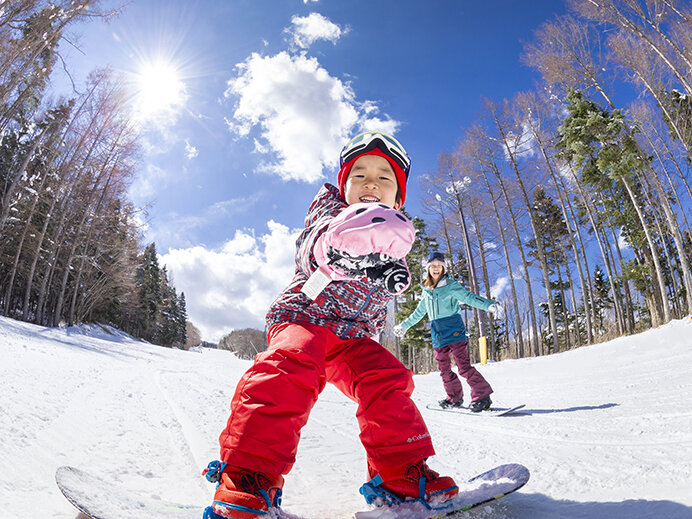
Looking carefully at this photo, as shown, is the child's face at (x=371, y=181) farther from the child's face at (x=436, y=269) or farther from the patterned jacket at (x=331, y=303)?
the child's face at (x=436, y=269)

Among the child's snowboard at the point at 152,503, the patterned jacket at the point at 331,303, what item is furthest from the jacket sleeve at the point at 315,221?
the child's snowboard at the point at 152,503

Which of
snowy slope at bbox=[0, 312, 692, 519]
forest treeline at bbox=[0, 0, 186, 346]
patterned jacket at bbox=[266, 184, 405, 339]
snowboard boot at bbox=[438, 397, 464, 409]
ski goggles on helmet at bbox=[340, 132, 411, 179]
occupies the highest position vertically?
forest treeline at bbox=[0, 0, 186, 346]

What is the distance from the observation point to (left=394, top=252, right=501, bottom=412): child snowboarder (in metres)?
4.03

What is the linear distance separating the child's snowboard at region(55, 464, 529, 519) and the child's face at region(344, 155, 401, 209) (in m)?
1.13

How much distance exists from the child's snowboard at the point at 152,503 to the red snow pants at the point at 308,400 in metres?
0.15

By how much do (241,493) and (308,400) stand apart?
33cm

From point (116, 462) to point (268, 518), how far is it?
0.87 metres

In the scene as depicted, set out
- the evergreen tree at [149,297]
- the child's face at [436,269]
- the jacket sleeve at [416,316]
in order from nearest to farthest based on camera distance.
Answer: the jacket sleeve at [416,316] < the child's face at [436,269] < the evergreen tree at [149,297]

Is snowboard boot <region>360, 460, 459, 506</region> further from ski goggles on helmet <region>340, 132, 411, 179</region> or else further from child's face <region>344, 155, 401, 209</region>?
ski goggles on helmet <region>340, 132, 411, 179</region>

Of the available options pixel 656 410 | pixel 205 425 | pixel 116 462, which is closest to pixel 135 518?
pixel 116 462

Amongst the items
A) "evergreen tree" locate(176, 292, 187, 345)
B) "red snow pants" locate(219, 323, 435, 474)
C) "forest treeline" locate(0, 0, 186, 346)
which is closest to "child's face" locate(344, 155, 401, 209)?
"red snow pants" locate(219, 323, 435, 474)

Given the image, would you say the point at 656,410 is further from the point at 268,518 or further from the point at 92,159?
the point at 92,159

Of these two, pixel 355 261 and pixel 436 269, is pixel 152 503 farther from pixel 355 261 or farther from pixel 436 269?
pixel 436 269

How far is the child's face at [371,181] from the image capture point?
1.55 meters
